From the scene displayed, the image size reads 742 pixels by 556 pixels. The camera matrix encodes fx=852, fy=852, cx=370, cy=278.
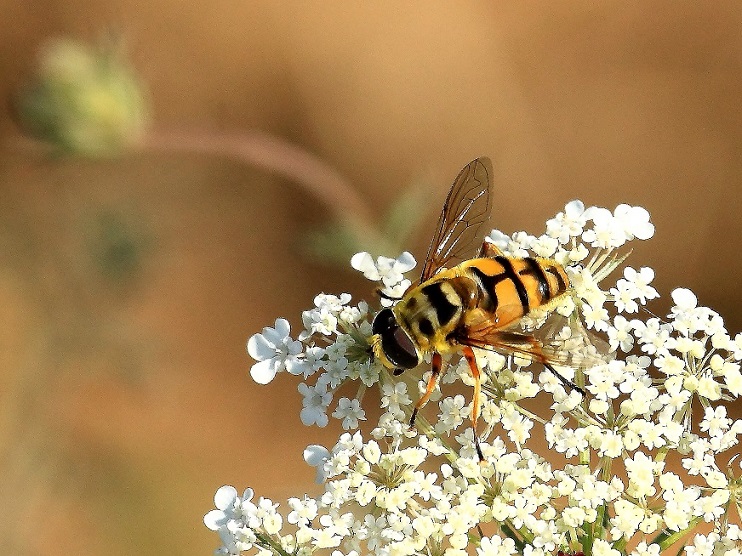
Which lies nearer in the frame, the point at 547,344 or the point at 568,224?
the point at 547,344

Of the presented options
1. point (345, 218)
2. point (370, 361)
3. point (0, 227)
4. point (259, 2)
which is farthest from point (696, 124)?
point (0, 227)

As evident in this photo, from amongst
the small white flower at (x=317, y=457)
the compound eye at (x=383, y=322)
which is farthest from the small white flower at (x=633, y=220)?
the small white flower at (x=317, y=457)

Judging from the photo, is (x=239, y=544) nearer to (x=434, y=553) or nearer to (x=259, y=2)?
(x=434, y=553)

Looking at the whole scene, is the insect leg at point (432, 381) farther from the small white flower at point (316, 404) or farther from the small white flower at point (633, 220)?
the small white flower at point (633, 220)

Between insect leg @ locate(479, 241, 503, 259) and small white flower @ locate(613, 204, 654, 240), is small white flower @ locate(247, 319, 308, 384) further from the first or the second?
small white flower @ locate(613, 204, 654, 240)

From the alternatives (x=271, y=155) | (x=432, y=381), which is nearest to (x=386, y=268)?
(x=432, y=381)

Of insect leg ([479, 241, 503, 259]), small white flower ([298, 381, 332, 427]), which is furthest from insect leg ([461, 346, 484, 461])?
small white flower ([298, 381, 332, 427])

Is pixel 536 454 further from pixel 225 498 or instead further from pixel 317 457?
pixel 225 498
